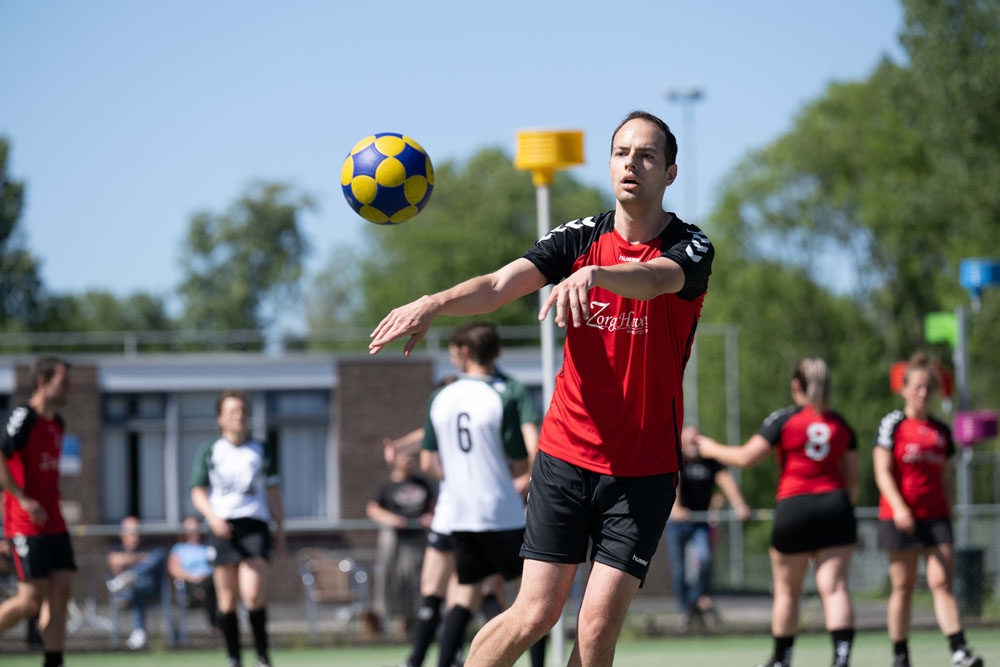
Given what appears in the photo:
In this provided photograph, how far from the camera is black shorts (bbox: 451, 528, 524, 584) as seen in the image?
24.9 feet

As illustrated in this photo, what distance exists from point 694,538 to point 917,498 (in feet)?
17.7

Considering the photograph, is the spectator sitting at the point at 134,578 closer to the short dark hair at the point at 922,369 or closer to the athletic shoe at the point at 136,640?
the athletic shoe at the point at 136,640

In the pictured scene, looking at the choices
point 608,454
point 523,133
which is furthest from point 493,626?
point 523,133

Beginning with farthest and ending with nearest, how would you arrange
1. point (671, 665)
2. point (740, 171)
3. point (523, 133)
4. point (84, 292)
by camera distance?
1. point (84, 292)
2. point (740, 171)
3. point (671, 665)
4. point (523, 133)

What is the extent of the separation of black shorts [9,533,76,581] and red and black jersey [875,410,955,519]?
5.32 m

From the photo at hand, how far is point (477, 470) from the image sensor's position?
7.70 meters

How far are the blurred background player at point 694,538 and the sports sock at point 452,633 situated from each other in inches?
225

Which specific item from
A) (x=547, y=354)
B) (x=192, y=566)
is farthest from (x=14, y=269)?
(x=547, y=354)

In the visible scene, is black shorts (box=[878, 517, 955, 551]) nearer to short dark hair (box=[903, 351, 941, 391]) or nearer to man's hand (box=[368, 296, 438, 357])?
short dark hair (box=[903, 351, 941, 391])

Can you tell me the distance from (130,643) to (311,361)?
11.4m

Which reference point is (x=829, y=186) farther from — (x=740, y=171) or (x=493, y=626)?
(x=493, y=626)

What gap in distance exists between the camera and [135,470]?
24625 millimetres

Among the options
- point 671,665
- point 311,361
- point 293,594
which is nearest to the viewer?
point 671,665

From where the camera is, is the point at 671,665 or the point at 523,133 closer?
the point at 523,133
